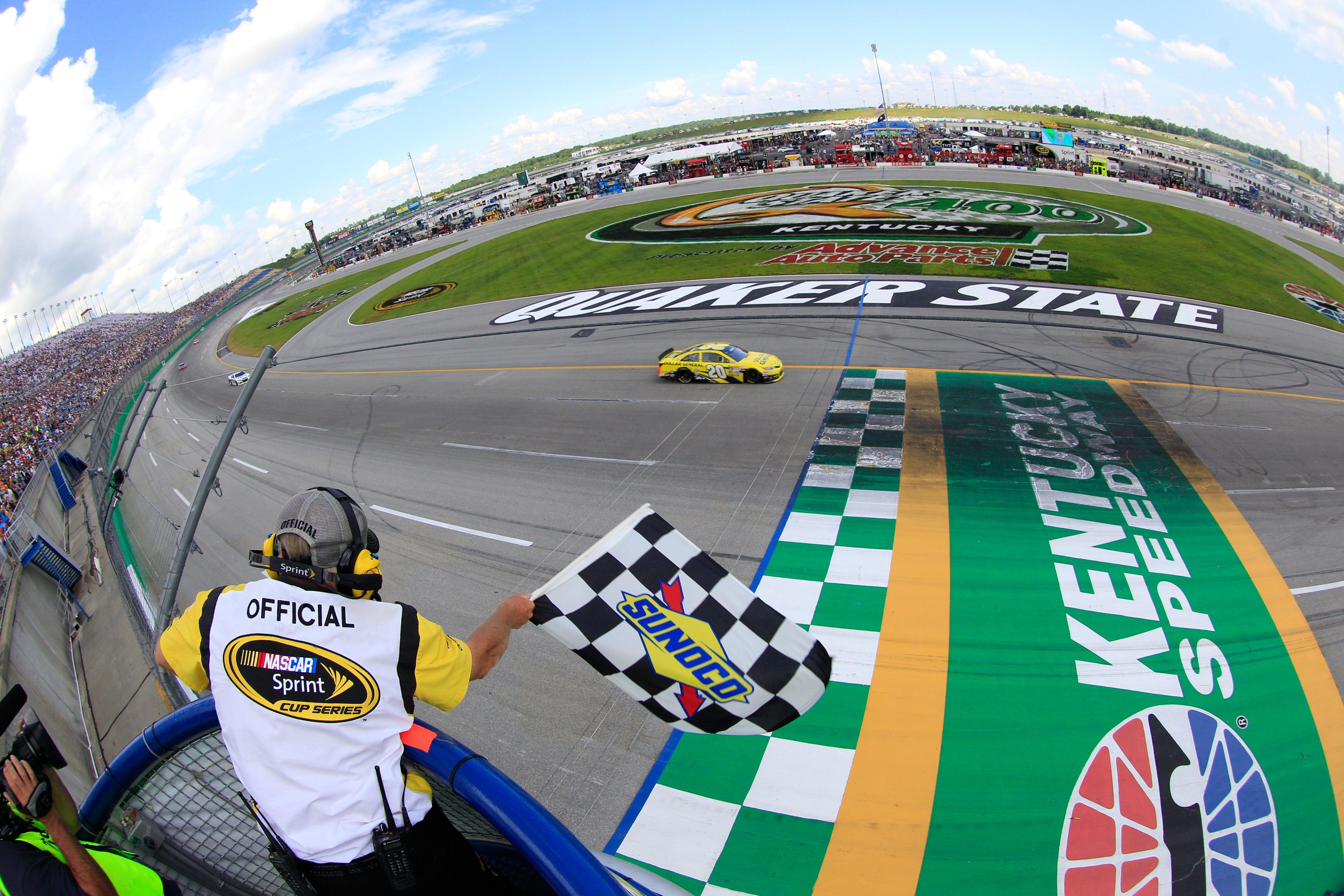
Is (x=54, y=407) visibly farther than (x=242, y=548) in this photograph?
Yes

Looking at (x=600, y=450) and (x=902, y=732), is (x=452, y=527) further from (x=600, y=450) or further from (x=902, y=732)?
(x=902, y=732)

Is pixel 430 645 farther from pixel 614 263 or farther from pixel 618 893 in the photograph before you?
pixel 614 263

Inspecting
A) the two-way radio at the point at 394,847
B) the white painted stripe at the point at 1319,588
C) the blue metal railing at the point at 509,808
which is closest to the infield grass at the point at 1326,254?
the white painted stripe at the point at 1319,588

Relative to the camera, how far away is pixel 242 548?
13.8 meters

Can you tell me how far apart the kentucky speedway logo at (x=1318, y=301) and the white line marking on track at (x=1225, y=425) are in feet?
46.9

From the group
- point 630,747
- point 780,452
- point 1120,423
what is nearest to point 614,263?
point 780,452

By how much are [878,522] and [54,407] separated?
141ft

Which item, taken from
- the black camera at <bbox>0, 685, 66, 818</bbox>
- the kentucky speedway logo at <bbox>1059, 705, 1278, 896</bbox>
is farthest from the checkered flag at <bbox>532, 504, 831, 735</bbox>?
the kentucky speedway logo at <bbox>1059, 705, 1278, 896</bbox>

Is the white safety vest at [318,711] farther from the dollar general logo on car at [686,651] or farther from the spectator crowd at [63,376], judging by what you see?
the spectator crowd at [63,376]

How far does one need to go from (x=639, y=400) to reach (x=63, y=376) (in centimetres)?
4837

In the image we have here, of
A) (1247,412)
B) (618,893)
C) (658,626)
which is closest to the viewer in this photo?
(618,893)

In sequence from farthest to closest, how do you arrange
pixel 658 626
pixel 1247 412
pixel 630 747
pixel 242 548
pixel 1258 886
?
1. pixel 1247 412
2. pixel 242 548
3. pixel 630 747
4. pixel 1258 886
5. pixel 658 626

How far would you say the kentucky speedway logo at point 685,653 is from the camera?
10.2 ft

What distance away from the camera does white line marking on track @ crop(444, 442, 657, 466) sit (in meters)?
14.1
